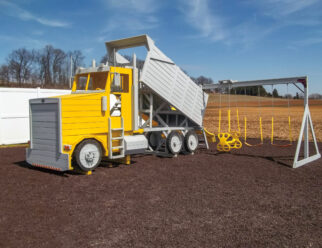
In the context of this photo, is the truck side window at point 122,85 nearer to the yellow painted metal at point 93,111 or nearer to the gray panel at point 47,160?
the yellow painted metal at point 93,111

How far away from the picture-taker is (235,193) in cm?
674

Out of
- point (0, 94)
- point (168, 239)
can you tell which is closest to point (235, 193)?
point (168, 239)

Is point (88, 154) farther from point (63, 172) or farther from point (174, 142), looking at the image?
point (174, 142)

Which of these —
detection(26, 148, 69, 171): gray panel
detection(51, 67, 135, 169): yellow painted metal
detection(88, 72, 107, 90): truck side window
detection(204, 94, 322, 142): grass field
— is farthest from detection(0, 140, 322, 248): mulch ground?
detection(204, 94, 322, 142): grass field

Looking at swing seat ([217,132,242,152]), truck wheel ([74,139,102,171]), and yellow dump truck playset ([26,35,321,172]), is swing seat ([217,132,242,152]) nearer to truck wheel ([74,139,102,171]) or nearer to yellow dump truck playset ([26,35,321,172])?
yellow dump truck playset ([26,35,321,172])

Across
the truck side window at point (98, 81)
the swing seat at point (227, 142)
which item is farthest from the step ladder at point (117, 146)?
the swing seat at point (227, 142)

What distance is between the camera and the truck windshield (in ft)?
31.6

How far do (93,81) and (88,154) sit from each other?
2.53m

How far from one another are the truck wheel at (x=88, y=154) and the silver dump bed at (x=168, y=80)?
2492 mm

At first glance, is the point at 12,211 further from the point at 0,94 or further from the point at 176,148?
the point at 0,94

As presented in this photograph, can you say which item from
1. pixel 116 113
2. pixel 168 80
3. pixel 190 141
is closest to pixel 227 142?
pixel 190 141

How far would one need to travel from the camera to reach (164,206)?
231 inches

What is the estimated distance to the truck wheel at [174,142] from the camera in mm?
11156

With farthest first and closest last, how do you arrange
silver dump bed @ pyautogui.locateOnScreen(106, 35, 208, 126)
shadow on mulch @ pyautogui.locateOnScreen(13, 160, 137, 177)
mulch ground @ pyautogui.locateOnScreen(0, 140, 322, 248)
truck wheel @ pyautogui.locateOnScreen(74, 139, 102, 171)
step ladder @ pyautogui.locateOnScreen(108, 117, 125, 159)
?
silver dump bed @ pyautogui.locateOnScreen(106, 35, 208, 126), step ladder @ pyautogui.locateOnScreen(108, 117, 125, 159), shadow on mulch @ pyautogui.locateOnScreen(13, 160, 137, 177), truck wheel @ pyautogui.locateOnScreen(74, 139, 102, 171), mulch ground @ pyautogui.locateOnScreen(0, 140, 322, 248)
